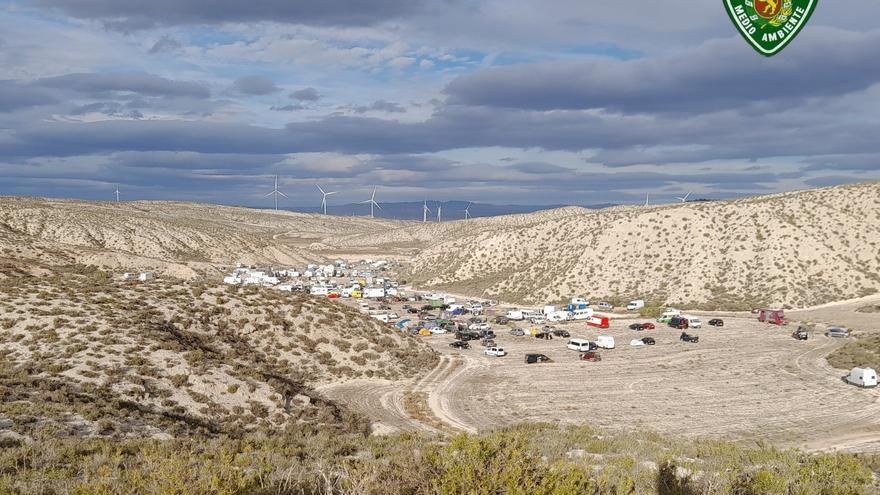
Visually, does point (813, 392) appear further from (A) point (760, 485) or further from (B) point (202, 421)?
(B) point (202, 421)

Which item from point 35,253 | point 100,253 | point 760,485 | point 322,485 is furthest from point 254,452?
point 100,253

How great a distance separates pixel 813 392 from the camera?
42188 millimetres

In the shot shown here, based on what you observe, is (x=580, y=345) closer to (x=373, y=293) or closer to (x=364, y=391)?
(x=364, y=391)

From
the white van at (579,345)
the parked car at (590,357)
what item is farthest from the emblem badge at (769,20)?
the white van at (579,345)

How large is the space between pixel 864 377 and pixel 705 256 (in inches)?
2320

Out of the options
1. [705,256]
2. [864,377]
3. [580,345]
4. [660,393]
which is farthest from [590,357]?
[705,256]

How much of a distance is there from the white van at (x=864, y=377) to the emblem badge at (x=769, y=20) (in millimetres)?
44624

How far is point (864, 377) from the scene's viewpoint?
4256 cm

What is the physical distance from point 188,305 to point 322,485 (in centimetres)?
3615

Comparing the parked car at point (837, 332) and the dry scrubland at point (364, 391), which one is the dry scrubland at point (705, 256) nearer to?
the dry scrubland at point (364, 391)

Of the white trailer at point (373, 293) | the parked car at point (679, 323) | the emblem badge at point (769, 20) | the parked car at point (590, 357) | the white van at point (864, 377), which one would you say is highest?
the emblem badge at point (769, 20)

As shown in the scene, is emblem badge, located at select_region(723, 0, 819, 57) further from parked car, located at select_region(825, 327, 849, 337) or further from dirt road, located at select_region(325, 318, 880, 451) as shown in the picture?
parked car, located at select_region(825, 327, 849, 337)

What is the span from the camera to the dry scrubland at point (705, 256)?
88.2 meters

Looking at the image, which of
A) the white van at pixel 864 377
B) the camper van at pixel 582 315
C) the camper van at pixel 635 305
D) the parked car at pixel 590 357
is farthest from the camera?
the camper van at pixel 635 305
